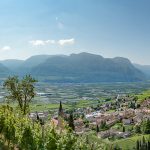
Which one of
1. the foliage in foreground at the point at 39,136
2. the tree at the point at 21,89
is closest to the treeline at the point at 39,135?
the foliage in foreground at the point at 39,136

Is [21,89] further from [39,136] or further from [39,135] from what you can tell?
[39,136]

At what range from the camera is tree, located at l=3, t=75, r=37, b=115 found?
6900cm

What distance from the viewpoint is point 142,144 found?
15700 cm

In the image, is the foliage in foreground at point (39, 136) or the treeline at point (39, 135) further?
the treeline at point (39, 135)

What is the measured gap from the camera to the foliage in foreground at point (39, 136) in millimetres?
35400

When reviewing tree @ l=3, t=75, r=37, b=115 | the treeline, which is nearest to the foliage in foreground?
the treeline

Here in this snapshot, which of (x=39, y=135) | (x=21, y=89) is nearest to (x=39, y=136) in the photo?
(x=39, y=135)

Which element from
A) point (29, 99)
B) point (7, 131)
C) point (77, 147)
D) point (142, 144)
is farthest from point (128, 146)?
point (77, 147)

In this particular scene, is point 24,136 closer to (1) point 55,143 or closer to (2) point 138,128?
(1) point 55,143

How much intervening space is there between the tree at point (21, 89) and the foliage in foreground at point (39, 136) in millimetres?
15998

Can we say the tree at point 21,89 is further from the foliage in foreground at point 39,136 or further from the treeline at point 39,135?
the foliage in foreground at point 39,136

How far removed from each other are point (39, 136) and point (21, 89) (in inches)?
1225

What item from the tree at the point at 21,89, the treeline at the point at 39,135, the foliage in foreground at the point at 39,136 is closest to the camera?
the foliage in foreground at the point at 39,136

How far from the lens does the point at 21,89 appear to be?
69.6m
